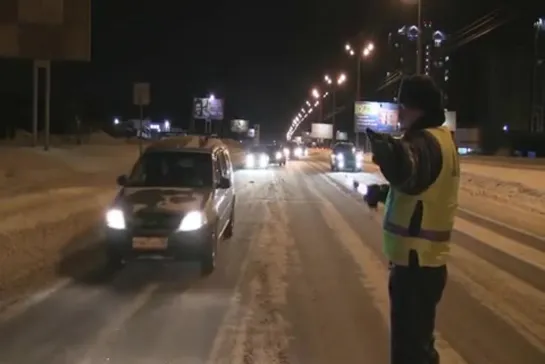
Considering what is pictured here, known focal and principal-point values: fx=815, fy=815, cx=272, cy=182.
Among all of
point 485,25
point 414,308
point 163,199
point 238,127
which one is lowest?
point 414,308

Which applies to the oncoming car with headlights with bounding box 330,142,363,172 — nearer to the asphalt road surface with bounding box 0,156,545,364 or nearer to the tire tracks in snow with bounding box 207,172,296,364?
the asphalt road surface with bounding box 0,156,545,364

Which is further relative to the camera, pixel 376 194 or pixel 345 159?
pixel 345 159

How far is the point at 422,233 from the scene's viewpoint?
4.04 metres

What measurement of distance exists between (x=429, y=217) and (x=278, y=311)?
17.1 ft

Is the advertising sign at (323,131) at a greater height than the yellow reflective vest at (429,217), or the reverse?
the advertising sign at (323,131)

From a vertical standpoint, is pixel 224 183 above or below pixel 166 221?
above

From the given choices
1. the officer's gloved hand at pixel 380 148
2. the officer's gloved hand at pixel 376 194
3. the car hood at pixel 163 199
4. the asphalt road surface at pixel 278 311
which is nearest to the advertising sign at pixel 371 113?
the asphalt road surface at pixel 278 311

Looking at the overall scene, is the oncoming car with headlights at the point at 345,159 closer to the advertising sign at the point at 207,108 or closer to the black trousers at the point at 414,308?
the black trousers at the point at 414,308

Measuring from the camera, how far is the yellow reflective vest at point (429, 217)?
13.2 feet

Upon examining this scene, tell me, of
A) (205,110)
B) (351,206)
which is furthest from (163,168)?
(205,110)

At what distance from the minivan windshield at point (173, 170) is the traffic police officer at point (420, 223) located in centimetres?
861

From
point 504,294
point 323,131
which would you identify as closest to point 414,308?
point 504,294

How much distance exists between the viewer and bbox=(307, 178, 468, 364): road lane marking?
7.46 metres

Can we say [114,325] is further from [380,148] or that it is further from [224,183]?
[380,148]
